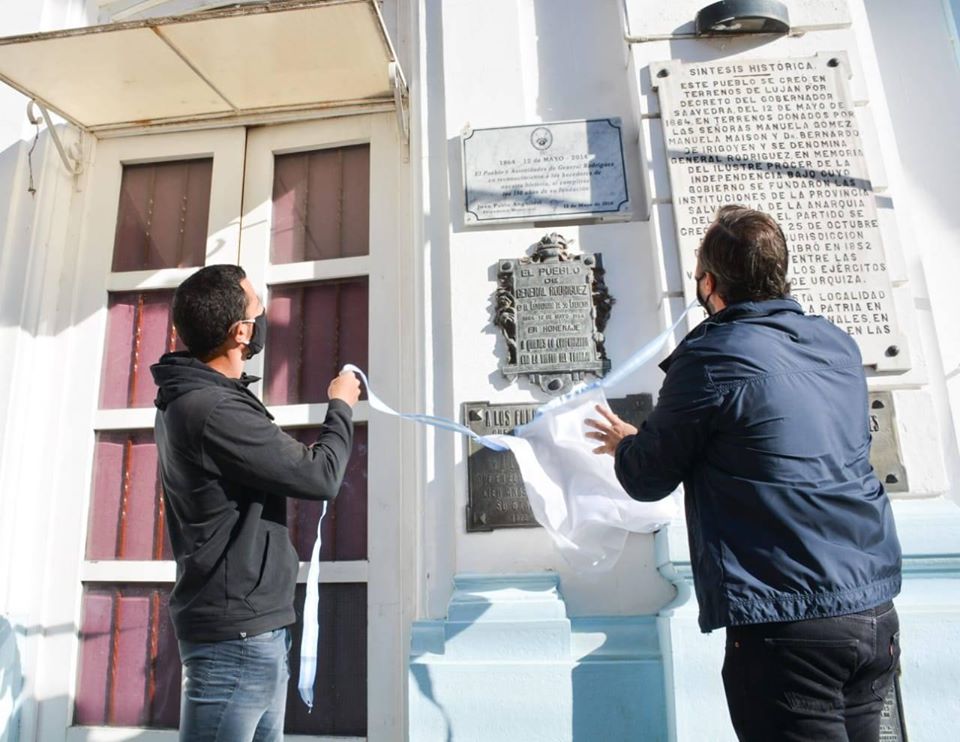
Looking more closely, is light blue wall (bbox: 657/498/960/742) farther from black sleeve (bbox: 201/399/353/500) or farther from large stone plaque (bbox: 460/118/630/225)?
large stone plaque (bbox: 460/118/630/225)

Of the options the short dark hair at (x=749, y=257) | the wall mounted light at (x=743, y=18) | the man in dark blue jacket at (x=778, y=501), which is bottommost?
the man in dark blue jacket at (x=778, y=501)

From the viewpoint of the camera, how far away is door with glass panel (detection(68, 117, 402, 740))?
307 cm

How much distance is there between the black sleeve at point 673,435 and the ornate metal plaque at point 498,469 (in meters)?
1.03

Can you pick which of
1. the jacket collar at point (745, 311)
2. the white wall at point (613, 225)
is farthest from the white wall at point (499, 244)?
the jacket collar at point (745, 311)

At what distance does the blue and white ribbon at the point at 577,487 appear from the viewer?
230 centimetres

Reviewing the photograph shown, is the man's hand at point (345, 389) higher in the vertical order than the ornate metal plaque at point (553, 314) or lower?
lower

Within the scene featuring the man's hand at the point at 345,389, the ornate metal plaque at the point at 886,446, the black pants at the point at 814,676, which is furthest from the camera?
the ornate metal plaque at the point at 886,446

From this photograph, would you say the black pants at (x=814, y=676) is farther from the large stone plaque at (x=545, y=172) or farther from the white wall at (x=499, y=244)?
the large stone plaque at (x=545, y=172)

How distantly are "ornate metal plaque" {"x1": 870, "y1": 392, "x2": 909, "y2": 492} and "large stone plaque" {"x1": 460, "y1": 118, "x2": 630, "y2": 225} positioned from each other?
1252mm

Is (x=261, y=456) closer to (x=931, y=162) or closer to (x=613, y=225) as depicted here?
(x=613, y=225)

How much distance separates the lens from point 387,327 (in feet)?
10.7

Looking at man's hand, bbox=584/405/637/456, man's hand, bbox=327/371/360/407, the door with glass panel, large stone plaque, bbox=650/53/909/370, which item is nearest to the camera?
man's hand, bbox=584/405/637/456

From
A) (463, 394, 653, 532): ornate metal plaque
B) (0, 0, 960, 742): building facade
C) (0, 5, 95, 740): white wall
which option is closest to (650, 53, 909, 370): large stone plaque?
(0, 0, 960, 742): building facade

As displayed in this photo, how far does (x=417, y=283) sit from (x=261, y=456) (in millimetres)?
1377
